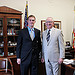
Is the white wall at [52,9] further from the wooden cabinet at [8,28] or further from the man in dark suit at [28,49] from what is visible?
the man in dark suit at [28,49]

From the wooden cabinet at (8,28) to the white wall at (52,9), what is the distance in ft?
2.06

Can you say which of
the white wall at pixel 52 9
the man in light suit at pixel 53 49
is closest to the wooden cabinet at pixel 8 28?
the white wall at pixel 52 9

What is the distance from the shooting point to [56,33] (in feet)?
7.11

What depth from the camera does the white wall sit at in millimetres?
3793

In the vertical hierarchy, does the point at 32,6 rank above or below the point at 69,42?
above

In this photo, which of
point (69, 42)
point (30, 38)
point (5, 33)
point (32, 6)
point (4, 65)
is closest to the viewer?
point (30, 38)

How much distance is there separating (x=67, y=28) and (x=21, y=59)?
2837 millimetres

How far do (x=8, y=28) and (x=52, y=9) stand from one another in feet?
6.10

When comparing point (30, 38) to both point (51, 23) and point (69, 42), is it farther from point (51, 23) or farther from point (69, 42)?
point (69, 42)

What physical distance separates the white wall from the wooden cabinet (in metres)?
0.63

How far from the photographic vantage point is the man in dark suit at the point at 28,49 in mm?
2100

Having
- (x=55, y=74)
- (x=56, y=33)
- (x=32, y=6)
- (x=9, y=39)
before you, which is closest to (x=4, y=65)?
(x=9, y=39)

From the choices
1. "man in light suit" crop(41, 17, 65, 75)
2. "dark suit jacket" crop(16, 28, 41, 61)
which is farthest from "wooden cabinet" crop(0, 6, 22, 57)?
"man in light suit" crop(41, 17, 65, 75)

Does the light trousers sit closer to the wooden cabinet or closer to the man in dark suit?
the man in dark suit
